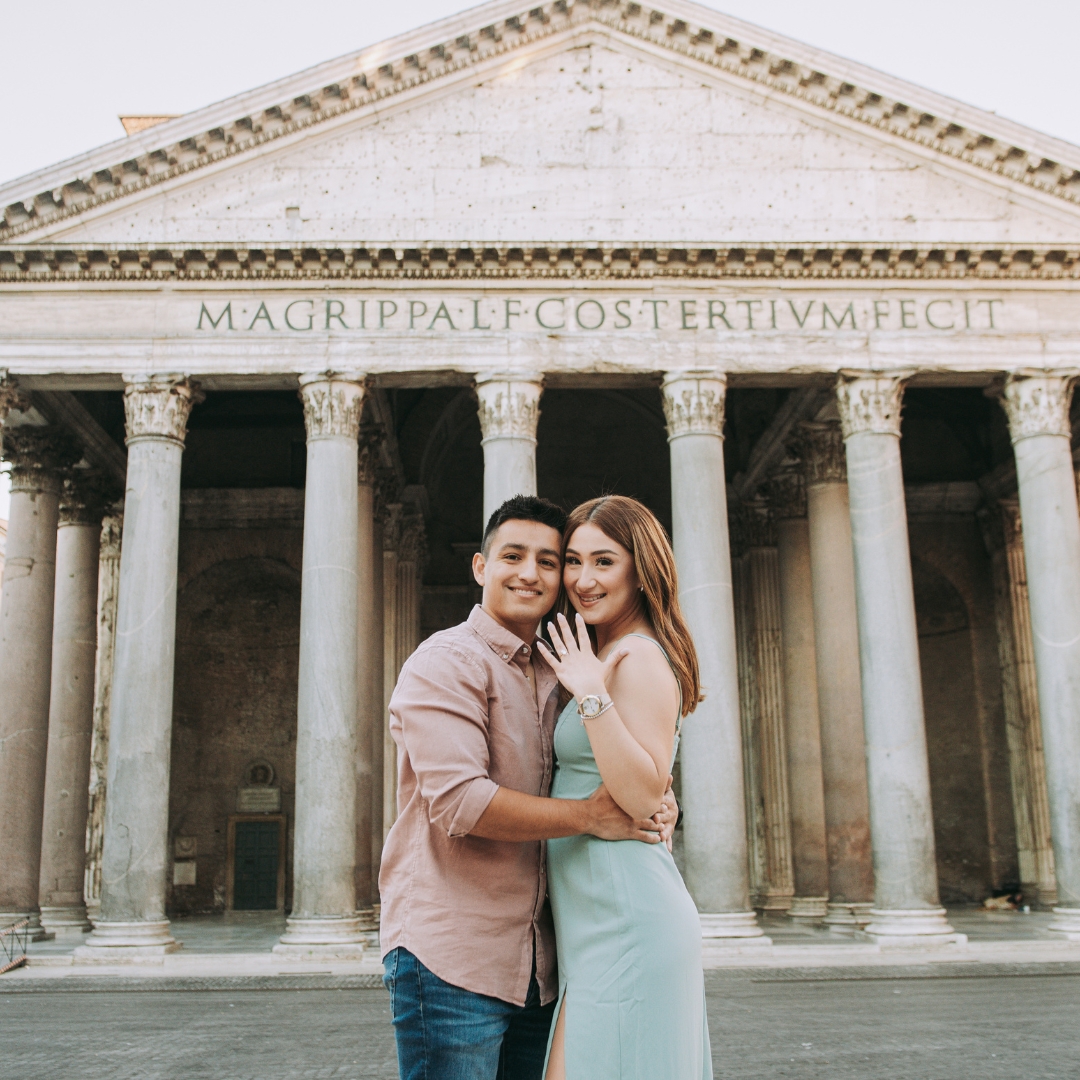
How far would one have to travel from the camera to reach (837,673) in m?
19.0

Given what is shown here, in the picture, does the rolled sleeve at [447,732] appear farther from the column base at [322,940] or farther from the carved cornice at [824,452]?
the carved cornice at [824,452]

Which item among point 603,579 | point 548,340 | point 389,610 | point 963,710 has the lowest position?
point 603,579

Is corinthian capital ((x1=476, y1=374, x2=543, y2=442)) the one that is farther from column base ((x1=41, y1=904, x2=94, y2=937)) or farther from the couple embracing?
the couple embracing

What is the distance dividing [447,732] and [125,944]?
1386cm

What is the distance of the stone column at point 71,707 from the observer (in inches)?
774

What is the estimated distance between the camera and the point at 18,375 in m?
16.8

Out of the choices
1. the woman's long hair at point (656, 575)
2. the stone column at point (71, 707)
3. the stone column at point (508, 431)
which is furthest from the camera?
the stone column at point (71, 707)

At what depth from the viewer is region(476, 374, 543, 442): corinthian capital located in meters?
16.7

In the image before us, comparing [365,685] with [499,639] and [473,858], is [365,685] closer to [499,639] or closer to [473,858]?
[499,639]

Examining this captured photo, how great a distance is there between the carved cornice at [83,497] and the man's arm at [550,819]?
20091 millimetres

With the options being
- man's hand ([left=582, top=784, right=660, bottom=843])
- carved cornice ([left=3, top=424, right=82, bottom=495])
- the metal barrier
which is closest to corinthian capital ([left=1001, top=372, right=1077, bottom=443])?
carved cornice ([left=3, top=424, right=82, bottom=495])

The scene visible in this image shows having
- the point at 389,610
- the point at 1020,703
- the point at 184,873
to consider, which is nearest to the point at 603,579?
the point at 389,610

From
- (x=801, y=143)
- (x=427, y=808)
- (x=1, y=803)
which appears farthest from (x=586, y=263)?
(x=427, y=808)

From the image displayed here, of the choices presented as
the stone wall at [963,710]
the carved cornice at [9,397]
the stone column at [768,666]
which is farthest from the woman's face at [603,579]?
the stone wall at [963,710]
